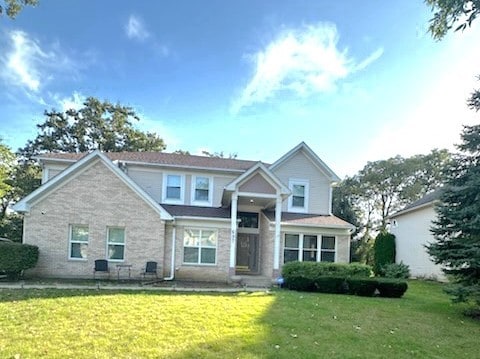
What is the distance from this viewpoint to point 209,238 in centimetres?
1950

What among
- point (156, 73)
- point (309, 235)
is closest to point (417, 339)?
point (309, 235)

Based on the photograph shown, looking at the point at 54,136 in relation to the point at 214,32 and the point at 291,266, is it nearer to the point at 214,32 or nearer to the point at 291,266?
the point at 214,32

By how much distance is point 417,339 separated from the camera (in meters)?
8.94

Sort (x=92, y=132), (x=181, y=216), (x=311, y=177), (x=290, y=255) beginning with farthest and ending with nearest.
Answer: (x=92, y=132) < (x=311, y=177) < (x=290, y=255) < (x=181, y=216)

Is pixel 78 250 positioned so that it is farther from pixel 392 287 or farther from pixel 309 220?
pixel 392 287

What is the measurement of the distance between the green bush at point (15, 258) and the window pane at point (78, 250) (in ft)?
5.58

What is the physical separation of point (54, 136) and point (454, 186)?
36.7 m

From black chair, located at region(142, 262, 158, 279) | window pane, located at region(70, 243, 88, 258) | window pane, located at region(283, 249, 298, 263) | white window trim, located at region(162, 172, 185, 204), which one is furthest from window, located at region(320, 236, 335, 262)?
window pane, located at region(70, 243, 88, 258)

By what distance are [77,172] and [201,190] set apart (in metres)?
6.83

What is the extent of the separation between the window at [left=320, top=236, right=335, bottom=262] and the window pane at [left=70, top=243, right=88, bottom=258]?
40.2 feet

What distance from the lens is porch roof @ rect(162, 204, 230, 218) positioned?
19730mm

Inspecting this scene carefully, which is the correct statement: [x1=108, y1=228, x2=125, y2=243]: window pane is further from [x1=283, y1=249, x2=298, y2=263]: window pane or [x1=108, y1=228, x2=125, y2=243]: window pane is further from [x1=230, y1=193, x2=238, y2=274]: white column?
[x1=283, y1=249, x2=298, y2=263]: window pane

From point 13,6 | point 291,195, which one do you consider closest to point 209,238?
point 291,195

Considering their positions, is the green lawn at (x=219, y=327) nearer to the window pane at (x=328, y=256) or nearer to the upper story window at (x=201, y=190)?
the window pane at (x=328, y=256)
